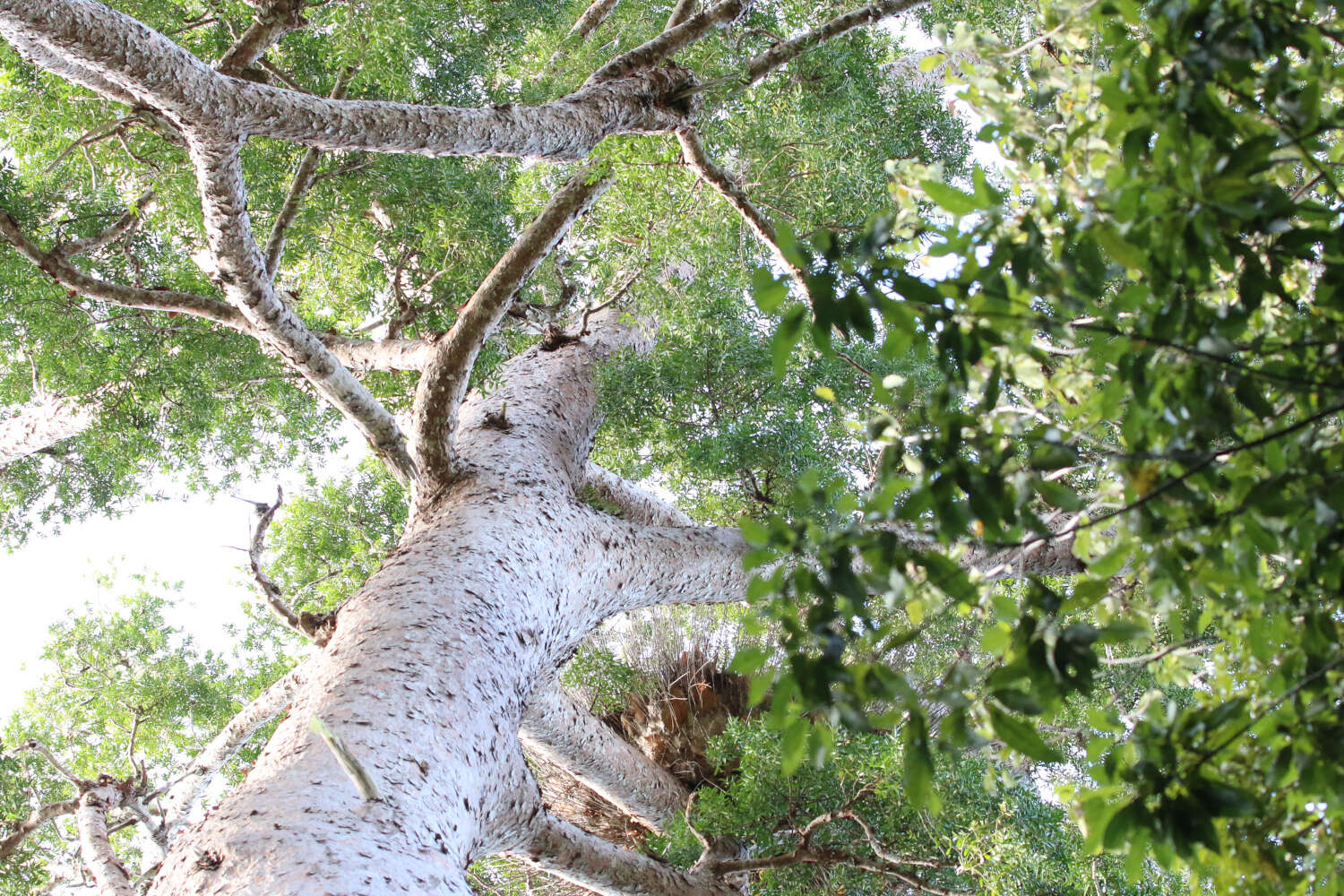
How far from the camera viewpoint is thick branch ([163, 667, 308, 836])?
4.66 meters

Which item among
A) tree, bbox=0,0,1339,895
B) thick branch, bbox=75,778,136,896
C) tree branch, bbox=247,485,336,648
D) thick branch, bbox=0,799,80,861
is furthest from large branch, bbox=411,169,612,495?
thick branch, bbox=0,799,80,861

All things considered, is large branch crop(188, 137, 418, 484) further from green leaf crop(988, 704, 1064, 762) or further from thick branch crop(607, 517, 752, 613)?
green leaf crop(988, 704, 1064, 762)

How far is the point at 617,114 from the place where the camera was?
339 cm

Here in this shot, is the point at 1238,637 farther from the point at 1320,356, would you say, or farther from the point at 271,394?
the point at 271,394

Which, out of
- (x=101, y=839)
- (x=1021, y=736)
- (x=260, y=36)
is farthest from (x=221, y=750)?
(x=1021, y=736)

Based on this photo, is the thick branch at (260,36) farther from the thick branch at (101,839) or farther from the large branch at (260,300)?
the thick branch at (101,839)

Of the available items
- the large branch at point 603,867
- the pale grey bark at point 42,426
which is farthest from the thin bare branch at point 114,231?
the large branch at point 603,867

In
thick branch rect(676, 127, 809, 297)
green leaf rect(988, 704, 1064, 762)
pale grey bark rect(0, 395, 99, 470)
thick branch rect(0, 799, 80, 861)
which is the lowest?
thick branch rect(0, 799, 80, 861)

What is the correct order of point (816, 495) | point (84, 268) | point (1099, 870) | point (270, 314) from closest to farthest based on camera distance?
point (816, 495) < point (270, 314) < point (1099, 870) < point (84, 268)

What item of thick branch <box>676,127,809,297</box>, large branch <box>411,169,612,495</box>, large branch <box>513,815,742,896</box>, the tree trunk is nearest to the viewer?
the tree trunk

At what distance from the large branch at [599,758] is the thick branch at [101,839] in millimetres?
1478

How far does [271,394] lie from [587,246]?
7.24ft

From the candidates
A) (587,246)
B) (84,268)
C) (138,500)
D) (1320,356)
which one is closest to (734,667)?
(1320,356)

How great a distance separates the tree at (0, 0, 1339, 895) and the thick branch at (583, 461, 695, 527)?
2cm
